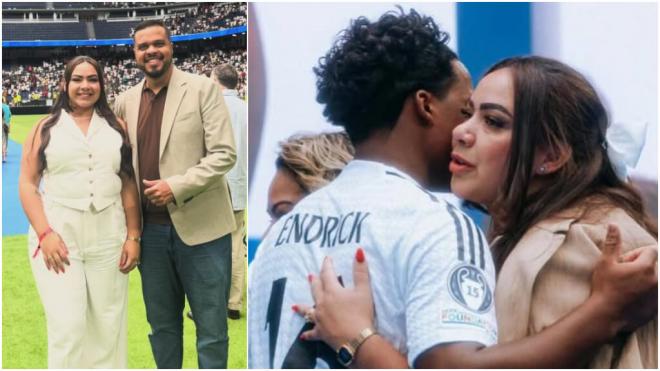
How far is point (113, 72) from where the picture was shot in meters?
4.64

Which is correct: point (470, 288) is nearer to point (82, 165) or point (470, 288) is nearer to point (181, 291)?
point (181, 291)

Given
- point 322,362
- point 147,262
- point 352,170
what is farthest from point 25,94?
point 322,362

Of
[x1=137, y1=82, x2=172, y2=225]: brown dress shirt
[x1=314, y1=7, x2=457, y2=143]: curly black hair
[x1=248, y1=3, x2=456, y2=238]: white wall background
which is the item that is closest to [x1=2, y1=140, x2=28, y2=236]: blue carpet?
[x1=137, y1=82, x2=172, y2=225]: brown dress shirt

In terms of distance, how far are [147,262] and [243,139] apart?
85cm

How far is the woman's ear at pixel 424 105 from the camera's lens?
421 cm

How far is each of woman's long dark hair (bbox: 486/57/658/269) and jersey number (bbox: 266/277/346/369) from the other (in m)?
0.97

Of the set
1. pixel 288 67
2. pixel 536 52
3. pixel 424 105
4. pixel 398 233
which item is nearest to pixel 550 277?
pixel 398 233

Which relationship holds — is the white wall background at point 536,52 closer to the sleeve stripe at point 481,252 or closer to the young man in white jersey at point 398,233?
the young man in white jersey at point 398,233

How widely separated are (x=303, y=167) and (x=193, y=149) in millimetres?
599

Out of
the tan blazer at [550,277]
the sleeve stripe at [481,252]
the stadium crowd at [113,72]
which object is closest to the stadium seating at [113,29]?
the stadium crowd at [113,72]

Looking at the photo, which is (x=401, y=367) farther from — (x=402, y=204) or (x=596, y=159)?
(x=596, y=159)

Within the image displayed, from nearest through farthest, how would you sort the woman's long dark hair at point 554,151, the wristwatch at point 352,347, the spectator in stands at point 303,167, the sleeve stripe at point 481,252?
the wristwatch at point 352,347 → the sleeve stripe at point 481,252 → the woman's long dark hair at point 554,151 → the spectator in stands at point 303,167

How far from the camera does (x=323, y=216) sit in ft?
→ 14.2

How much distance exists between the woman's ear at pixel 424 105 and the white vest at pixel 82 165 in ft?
5.38
